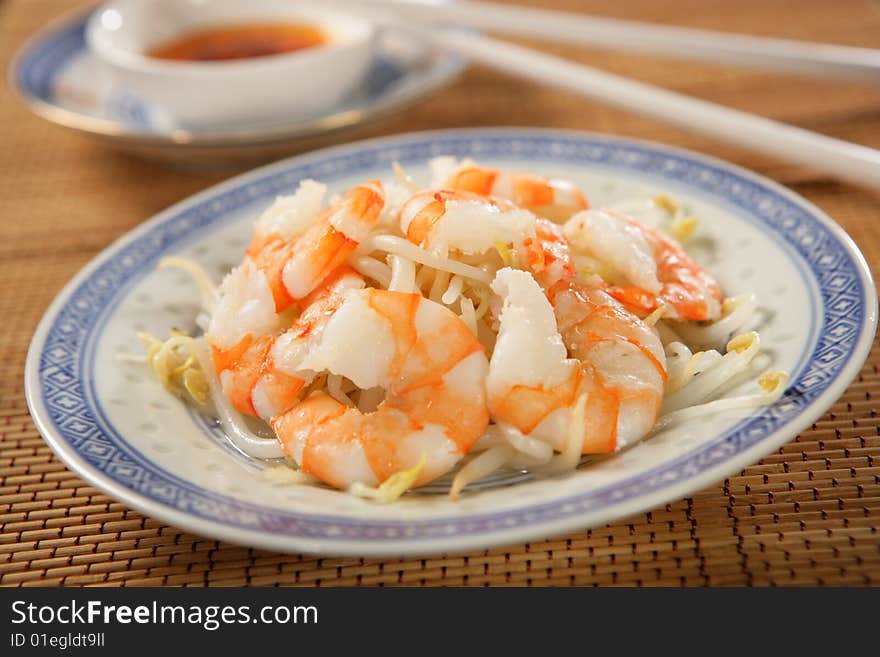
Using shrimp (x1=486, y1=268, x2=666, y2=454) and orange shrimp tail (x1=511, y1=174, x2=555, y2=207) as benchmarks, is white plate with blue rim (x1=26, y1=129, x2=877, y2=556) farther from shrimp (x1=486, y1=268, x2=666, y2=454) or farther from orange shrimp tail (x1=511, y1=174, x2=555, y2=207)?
orange shrimp tail (x1=511, y1=174, x2=555, y2=207)

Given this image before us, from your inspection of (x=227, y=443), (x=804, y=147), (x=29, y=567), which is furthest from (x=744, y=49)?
(x=29, y=567)

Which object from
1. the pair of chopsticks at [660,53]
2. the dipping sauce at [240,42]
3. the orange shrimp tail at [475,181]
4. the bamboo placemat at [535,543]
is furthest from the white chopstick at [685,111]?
the orange shrimp tail at [475,181]

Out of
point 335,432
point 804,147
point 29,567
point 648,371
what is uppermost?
point 804,147

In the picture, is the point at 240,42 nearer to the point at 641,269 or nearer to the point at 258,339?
the point at 258,339

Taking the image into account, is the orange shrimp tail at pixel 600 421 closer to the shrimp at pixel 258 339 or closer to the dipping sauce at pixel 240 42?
the shrimp at pixel 258 339

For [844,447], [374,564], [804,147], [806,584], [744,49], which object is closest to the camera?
[806,584]

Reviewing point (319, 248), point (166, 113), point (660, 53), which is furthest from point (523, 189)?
point (166, 113)

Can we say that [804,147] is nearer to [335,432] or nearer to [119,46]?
[335,432]
